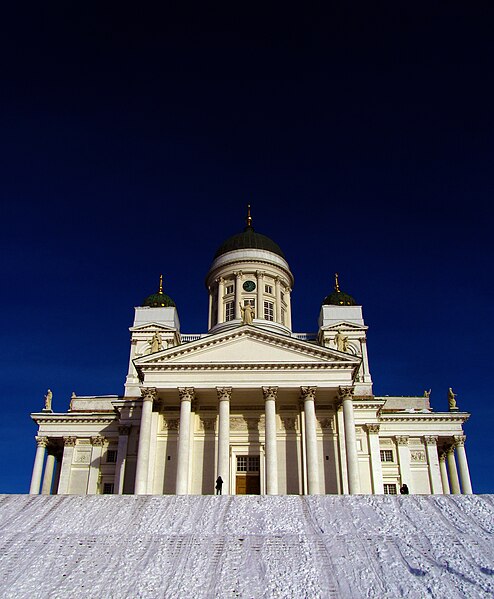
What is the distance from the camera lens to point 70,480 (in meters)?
40.7

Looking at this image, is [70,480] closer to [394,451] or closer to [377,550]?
[394,451]

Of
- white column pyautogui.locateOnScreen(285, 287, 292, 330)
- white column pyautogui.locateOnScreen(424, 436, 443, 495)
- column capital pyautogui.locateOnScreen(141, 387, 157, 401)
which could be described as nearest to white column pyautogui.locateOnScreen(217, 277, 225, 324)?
white column pyautogui.locateOnScreen(285, 287, 292, 330)

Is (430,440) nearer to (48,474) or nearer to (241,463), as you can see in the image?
(241,463)

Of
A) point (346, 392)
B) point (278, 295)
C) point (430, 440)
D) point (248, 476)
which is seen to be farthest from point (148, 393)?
point (430, 440)

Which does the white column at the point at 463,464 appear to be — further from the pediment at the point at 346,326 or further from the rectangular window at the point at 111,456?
the rectangular window at the point at 111,456

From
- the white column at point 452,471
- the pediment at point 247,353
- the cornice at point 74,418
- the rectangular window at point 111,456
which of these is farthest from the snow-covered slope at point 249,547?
the white column at point 452,471

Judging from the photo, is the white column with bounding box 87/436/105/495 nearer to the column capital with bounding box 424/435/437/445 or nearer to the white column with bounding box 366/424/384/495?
the white column with bounding box 366/424/384/495

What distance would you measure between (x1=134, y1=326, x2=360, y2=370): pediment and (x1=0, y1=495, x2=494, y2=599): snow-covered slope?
61.4ft

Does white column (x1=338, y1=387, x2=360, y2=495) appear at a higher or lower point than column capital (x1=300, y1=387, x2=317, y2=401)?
lower

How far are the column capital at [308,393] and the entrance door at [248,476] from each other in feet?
15.9

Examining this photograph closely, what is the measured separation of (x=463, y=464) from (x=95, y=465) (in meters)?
25.4

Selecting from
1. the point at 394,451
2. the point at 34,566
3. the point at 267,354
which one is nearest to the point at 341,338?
the point at 267,354

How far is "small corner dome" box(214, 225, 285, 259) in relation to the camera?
51844 mm

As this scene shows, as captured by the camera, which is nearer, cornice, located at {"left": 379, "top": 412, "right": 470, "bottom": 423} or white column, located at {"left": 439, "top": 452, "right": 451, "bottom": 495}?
cornice, located at {"left": 379, "top": 412, "right": 470, "bottom": 423}
